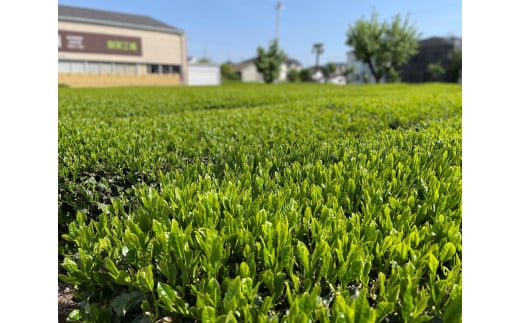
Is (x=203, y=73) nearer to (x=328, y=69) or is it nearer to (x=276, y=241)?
(x=328, y=69)

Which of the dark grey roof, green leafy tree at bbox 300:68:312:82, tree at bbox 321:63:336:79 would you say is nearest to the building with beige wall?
the dark grey roof

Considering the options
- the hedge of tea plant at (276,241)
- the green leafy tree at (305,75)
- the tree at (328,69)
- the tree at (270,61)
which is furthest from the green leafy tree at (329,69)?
the hedge of tea plant at (276,241)

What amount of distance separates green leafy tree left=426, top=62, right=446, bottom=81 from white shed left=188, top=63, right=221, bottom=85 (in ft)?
94.5

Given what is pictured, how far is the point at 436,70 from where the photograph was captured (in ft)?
152

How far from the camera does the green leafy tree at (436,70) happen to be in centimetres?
4609

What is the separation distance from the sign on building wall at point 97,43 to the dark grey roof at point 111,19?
1374mm

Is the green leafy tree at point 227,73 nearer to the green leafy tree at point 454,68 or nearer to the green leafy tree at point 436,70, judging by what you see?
the green leafy tree at point 436,70

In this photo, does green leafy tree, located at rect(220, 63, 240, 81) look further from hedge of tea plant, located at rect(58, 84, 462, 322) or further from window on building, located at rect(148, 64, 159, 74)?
hedge of tea plant, located at rect(58, 84, 462, 322)

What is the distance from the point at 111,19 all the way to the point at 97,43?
409cm

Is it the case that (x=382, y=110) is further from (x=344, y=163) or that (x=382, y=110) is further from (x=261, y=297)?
(x=261, y=297)

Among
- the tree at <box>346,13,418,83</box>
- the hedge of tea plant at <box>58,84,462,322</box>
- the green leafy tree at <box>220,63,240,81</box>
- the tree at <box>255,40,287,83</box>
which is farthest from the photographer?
the green leafy tree at <box>220,63,240,81</box>

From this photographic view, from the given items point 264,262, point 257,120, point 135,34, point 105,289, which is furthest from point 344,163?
point 135,34

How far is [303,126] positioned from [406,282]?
3.45 meters

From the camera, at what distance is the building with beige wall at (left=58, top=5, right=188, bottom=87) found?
4066cm
